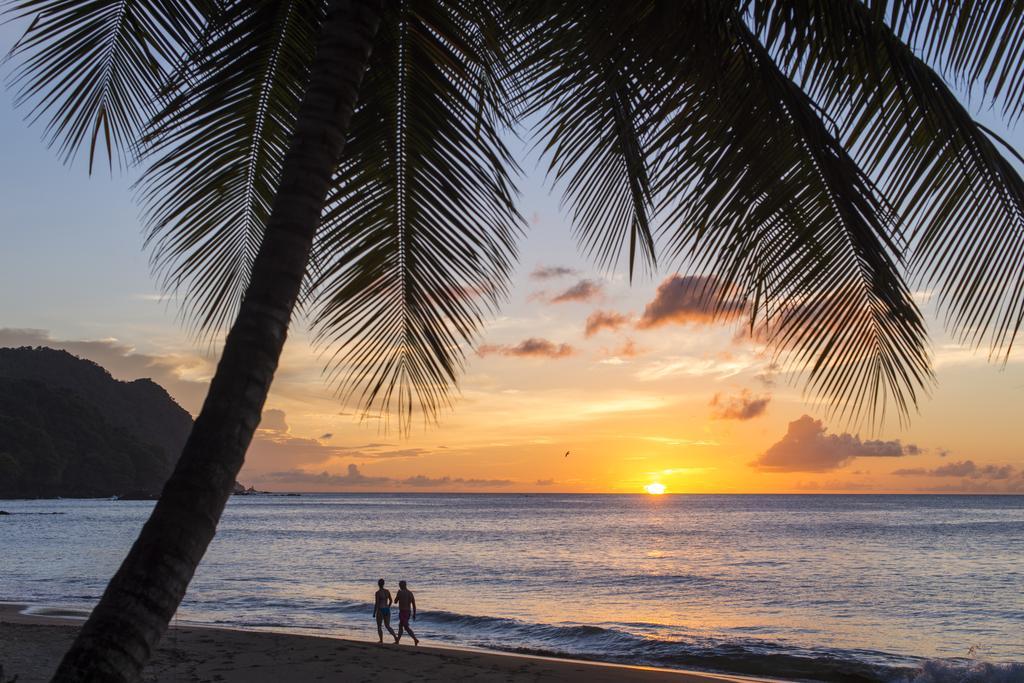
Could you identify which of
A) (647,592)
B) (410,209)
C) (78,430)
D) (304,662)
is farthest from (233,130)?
(78,430)

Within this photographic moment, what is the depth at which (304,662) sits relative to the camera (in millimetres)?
12891

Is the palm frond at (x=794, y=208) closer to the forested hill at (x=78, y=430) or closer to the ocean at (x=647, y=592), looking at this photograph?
the ocean at (x=647, y=592)

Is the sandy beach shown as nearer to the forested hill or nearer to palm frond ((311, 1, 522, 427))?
palm frond ((311, 1, 522, 427))

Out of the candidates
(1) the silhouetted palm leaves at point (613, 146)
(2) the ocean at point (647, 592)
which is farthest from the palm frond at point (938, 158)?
(2) the ocean at point (647, 592)

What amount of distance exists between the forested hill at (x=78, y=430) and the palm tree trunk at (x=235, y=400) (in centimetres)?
11455

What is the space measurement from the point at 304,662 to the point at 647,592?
58.3 feet

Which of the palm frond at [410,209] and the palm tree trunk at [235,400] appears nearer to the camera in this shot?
the palm tree trunk at [235,400]

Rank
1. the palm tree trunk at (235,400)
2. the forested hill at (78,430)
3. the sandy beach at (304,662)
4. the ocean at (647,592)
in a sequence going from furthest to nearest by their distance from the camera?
the forested hill at (78,430) < the ocean at (647,592) < the sandy beach at (304,662) < the palm tree trunk at (235,400)

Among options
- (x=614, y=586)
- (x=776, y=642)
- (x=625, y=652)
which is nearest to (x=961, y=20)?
(x=625, y=652)

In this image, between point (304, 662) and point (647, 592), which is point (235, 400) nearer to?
point (304, 662)

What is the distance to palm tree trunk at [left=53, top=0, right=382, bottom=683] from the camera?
2.14 m

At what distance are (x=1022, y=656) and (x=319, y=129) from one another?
19691 mm

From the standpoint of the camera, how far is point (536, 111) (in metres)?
4.33

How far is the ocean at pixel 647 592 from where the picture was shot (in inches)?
690
